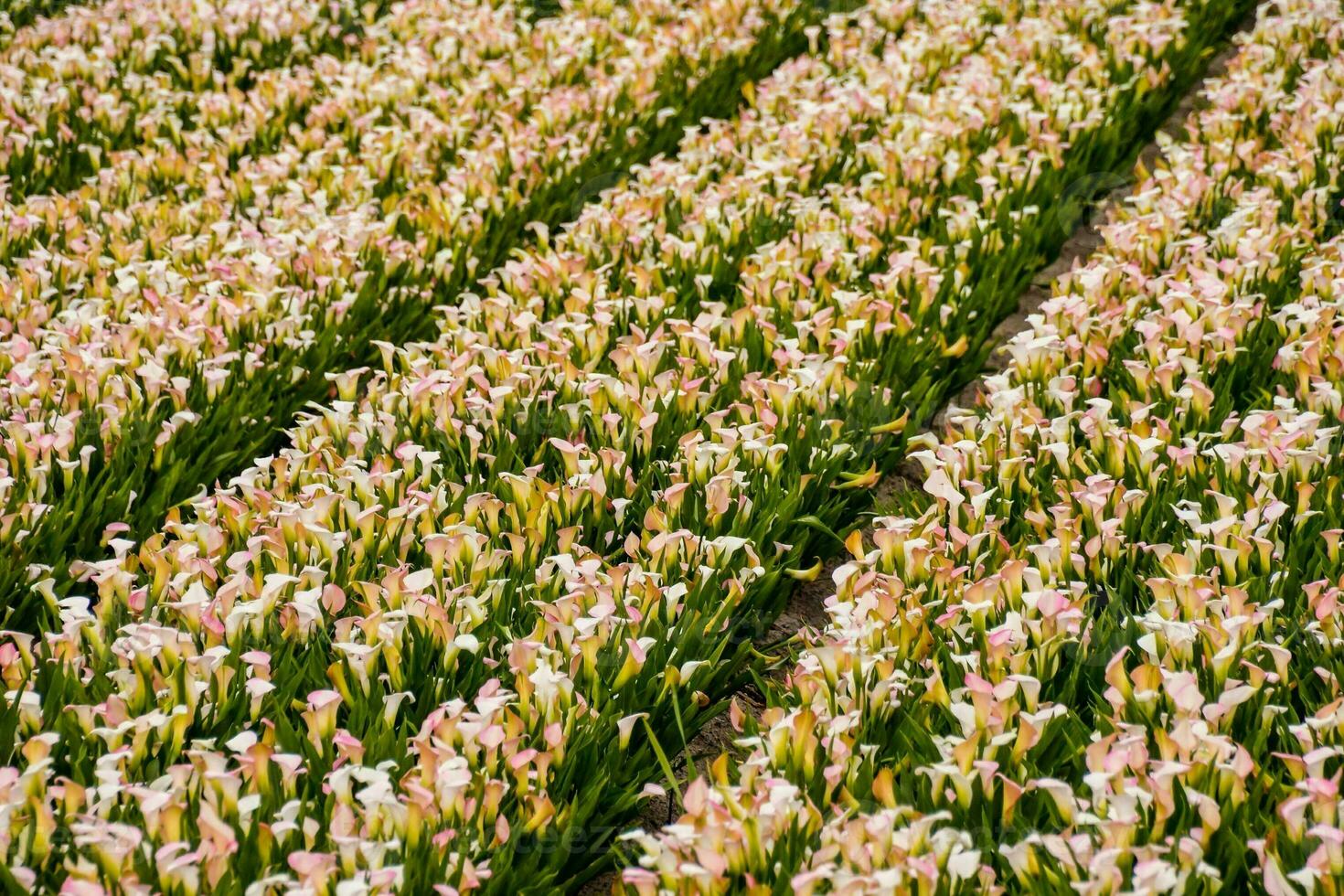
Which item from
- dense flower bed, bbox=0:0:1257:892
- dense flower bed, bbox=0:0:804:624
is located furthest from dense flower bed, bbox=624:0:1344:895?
dense flower bed, bbox=0:0:804:624

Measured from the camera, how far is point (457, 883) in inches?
81.0

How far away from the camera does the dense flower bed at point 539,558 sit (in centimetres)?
215

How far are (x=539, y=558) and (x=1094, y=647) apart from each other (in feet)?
4.18

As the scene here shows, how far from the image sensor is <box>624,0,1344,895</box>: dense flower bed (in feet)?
6.77

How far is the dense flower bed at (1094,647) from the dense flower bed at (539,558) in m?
0.04

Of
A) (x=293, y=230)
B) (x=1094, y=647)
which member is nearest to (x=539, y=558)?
(x=1094, y=647)

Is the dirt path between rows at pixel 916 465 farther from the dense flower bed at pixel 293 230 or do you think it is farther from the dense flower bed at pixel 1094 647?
the dense flower bed at pixel 293 230

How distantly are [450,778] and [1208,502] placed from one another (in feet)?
6.23

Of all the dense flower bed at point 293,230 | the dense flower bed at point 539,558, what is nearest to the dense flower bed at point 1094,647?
the dense flower bed at point 539,558

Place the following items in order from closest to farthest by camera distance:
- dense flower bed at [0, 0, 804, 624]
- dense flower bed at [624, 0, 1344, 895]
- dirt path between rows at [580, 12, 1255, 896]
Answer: dense flower bed at [624, 0, 1344, 895]
dirt path between rows at [580, 12, 1255, 896]
dense flower bed at [0, 0, 804, 624]

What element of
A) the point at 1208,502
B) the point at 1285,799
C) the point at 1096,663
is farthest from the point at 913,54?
the point at 1285,799

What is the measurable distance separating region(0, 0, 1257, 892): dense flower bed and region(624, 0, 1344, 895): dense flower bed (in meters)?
0.04

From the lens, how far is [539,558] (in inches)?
117

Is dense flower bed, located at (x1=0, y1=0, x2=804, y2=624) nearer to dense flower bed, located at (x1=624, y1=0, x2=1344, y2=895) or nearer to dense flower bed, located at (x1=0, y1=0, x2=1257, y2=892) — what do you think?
dense flower bed, located at (x1=0, y1=0, x2=1257, y2=892)
